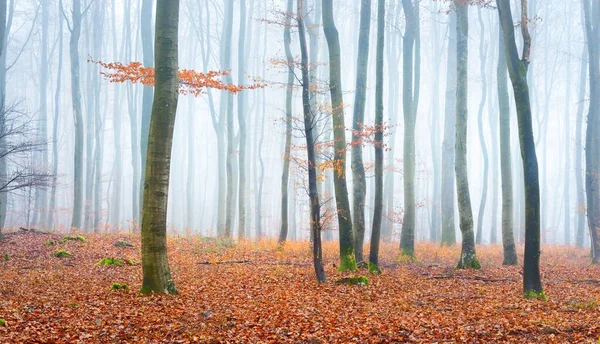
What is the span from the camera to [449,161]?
24.0 m

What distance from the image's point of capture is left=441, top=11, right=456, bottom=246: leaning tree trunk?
74.2 ft

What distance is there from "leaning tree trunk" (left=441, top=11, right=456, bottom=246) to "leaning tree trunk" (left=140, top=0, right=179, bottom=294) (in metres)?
15.8

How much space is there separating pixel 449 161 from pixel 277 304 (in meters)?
16.8

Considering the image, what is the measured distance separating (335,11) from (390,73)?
7012 mm

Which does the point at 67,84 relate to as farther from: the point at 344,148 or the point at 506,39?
the point at 506,39

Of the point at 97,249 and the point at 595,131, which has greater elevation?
the point at 595,131

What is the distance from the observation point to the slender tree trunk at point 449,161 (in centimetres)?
2263

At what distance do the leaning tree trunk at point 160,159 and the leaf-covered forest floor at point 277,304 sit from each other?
0.58 meters

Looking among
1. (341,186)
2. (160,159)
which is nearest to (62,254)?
(160,159)

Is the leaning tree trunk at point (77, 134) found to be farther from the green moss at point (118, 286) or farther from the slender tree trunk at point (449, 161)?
the slender tree trunk at point (449, 161)

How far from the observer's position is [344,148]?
45.1 feet

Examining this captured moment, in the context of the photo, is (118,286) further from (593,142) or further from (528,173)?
(593,142)

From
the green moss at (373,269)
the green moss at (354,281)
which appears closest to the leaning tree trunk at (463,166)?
the green moss at (373,269)

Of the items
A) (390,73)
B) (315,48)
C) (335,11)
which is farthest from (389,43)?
(315,48)
